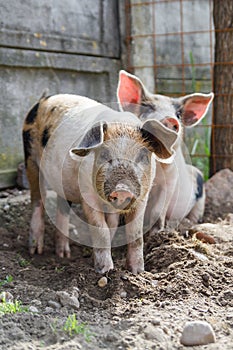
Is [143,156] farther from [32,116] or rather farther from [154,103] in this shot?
[32,116]

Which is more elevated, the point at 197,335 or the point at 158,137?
the point at 158,137

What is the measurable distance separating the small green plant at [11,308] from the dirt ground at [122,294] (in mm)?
45

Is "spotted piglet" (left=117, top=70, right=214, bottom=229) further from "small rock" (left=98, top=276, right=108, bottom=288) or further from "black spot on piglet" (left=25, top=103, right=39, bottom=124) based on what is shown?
"small rock" (left=98, top=276, right=108, bottom=288)

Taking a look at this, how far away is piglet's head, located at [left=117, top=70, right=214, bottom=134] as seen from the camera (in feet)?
16.0

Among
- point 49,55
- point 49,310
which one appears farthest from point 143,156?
point 49,55

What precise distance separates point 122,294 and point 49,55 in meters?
3.15

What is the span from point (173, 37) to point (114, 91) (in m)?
2.59

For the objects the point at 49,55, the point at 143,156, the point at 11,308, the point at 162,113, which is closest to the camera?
the point at 11,308

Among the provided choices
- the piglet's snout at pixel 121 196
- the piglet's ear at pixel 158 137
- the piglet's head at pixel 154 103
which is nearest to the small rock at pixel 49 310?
the piglet's snout at pixel 121 196

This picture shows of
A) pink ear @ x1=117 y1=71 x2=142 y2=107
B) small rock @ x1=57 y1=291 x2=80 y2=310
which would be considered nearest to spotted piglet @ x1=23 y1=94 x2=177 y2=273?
pink ear @ x1=117 y1=71 x2=142 y2=107

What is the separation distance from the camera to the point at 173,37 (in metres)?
8.98

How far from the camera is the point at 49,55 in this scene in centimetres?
601

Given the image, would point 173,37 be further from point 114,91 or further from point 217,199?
point 217,199

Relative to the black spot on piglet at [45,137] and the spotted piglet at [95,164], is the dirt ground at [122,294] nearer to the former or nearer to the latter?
the spotted piglet at [95,164]
